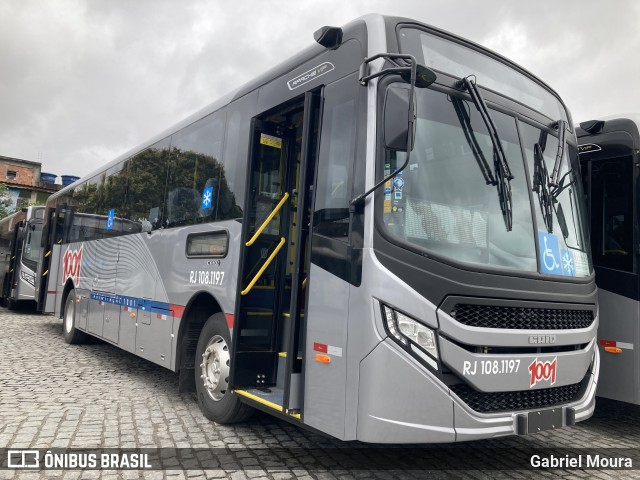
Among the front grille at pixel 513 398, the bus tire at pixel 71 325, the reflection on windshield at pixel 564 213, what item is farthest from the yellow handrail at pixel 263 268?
the bus tire at pixel 71 325

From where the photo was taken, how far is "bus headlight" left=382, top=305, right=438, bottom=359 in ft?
11.5

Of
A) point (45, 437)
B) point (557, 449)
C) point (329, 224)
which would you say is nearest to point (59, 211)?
point (45, 437)

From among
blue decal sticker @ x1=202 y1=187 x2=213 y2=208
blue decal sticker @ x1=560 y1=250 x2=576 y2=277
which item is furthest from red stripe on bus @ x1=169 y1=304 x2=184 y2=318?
blue decal sticker @ x1=560 y1=250 x2=576 y2=277

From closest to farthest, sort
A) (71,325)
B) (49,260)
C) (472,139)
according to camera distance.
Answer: (472,139) → (71,325) → (49,260)

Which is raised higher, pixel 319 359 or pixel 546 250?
pixel 546 250

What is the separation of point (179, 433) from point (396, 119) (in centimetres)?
357

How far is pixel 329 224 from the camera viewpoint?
4.04m

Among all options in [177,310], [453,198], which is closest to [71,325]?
[177,310]

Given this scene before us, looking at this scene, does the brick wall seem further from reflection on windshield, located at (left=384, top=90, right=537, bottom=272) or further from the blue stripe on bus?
reflection on windshield, located at (left=384, top=90, right=537, bottom=272)

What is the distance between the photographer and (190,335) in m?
6.02

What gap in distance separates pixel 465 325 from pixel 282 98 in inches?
104

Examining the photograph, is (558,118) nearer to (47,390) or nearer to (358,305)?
(358,305)

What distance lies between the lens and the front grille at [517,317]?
365 cm

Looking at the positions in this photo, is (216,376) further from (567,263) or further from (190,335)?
(567,263)
